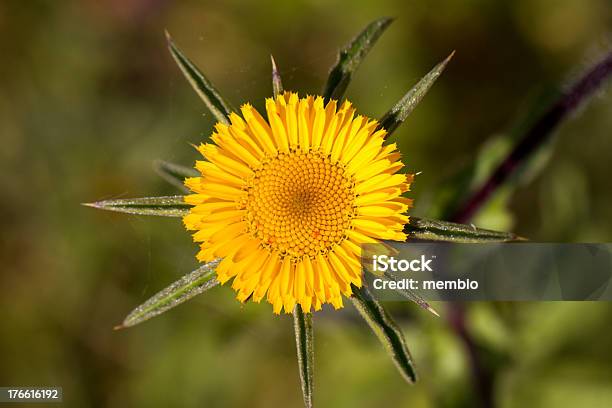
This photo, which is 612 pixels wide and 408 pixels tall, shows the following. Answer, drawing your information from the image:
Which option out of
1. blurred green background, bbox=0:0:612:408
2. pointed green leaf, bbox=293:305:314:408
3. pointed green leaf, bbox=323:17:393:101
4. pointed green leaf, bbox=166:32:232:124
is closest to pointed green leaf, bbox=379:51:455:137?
pointed green leaf, bbox=323:17:393:101

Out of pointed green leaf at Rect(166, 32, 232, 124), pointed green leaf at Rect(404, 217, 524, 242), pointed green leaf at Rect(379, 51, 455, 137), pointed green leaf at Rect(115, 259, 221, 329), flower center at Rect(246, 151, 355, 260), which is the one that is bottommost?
pointed green leaf at Rect(115, 259, 221, 329)

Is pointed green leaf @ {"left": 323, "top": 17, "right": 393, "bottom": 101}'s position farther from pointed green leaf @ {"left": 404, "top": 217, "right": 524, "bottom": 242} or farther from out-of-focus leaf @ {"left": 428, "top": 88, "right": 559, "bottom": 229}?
out-of-focus leaf @ {"left": 428, "top": 88, "right": 559, "bottom": 229}

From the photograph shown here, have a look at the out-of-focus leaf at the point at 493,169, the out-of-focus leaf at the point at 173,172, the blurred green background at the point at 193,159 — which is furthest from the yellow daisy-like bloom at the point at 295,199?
the blurred green background at the point at 193,159

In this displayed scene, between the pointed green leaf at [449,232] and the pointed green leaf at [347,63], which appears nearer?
the pointed green leaf at [449,232]

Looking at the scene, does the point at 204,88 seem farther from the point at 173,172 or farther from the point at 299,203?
the point at 299,203

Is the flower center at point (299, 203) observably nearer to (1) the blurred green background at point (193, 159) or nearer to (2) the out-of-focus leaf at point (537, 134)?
(2) the out-of-focus leaf at point (537, 134)

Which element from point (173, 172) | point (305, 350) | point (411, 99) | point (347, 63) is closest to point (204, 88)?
point (173, 172)

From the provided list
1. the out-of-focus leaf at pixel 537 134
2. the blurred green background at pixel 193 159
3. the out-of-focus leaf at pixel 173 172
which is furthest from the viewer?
the blurred green background at pixel 193 159
